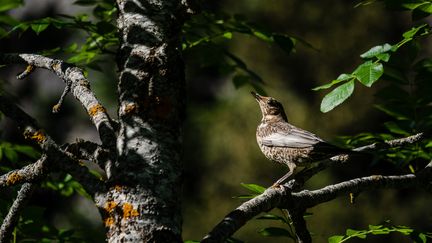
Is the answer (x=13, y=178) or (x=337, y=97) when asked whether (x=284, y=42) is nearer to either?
(x=337, y=97)

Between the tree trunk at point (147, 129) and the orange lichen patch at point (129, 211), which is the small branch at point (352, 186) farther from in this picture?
the orange lichen patch at point (129, 211)

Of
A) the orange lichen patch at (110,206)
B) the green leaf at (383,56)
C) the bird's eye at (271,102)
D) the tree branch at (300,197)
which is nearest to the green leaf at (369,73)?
→ the green leaf at (383,56)

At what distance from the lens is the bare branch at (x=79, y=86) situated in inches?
91.4

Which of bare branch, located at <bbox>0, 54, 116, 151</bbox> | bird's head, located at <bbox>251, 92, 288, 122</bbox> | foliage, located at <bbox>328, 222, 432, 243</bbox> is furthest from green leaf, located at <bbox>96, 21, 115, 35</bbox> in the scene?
bird's head, located at <bbox>251, 92, 288, 122</bbox>

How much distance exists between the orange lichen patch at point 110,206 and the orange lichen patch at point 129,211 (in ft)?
0.12

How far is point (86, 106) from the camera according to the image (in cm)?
241

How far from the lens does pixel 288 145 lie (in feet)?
13.8

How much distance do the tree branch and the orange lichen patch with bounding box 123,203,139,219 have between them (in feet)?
0.82

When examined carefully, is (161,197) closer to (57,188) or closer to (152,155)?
(152,155)

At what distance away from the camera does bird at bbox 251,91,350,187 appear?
3.92 meters

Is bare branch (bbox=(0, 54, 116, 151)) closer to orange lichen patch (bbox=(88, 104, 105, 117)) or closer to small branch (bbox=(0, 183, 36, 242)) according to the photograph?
orange lichen patch (bbox=(88, 104, 105, 117))

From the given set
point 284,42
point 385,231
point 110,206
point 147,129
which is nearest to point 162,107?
point 147,129

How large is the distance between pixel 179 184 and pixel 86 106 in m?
0.48

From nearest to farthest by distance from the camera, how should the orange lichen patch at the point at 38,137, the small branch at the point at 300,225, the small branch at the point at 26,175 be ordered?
the orange lichen patch at the point at 38,137
the small branch at the point at 26,175
the small branch at the point at 300,225
